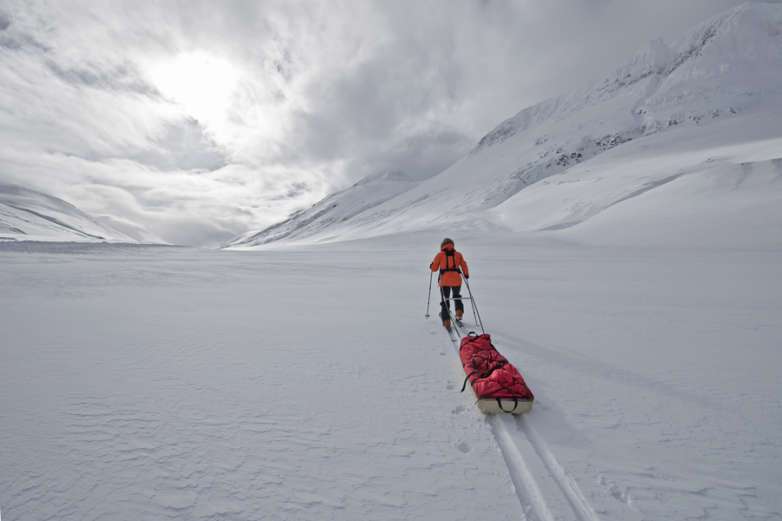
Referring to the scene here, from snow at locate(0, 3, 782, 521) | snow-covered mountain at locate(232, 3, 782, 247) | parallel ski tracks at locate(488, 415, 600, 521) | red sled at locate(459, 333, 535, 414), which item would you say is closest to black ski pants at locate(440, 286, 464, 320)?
snow at locate(0, 3, 782, 521)

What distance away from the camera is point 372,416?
12.3 ft

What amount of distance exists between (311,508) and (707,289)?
503 inches

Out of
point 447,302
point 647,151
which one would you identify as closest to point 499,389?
point 447,302

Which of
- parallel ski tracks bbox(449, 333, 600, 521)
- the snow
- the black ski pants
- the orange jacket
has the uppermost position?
the orange jacket

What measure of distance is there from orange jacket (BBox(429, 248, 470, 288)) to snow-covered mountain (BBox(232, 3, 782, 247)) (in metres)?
23.1

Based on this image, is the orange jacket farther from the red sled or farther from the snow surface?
the red sled

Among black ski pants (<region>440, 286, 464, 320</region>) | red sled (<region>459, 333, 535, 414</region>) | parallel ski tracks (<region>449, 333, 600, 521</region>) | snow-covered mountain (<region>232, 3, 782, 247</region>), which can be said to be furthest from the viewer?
snow-covered mountain (<region>232, 3, 782, 247</region>)

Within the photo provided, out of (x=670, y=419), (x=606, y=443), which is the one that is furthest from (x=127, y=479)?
(x=670, y=419)

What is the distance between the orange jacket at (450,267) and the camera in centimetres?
771

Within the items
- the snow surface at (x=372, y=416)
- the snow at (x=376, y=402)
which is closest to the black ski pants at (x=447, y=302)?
the snow surface at (x=372, y=416)

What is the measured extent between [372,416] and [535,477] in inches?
67.9

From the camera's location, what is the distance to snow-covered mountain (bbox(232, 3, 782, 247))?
3070 centimetres

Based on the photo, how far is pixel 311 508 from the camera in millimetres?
2543

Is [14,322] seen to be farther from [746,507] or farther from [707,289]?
[707,289]
